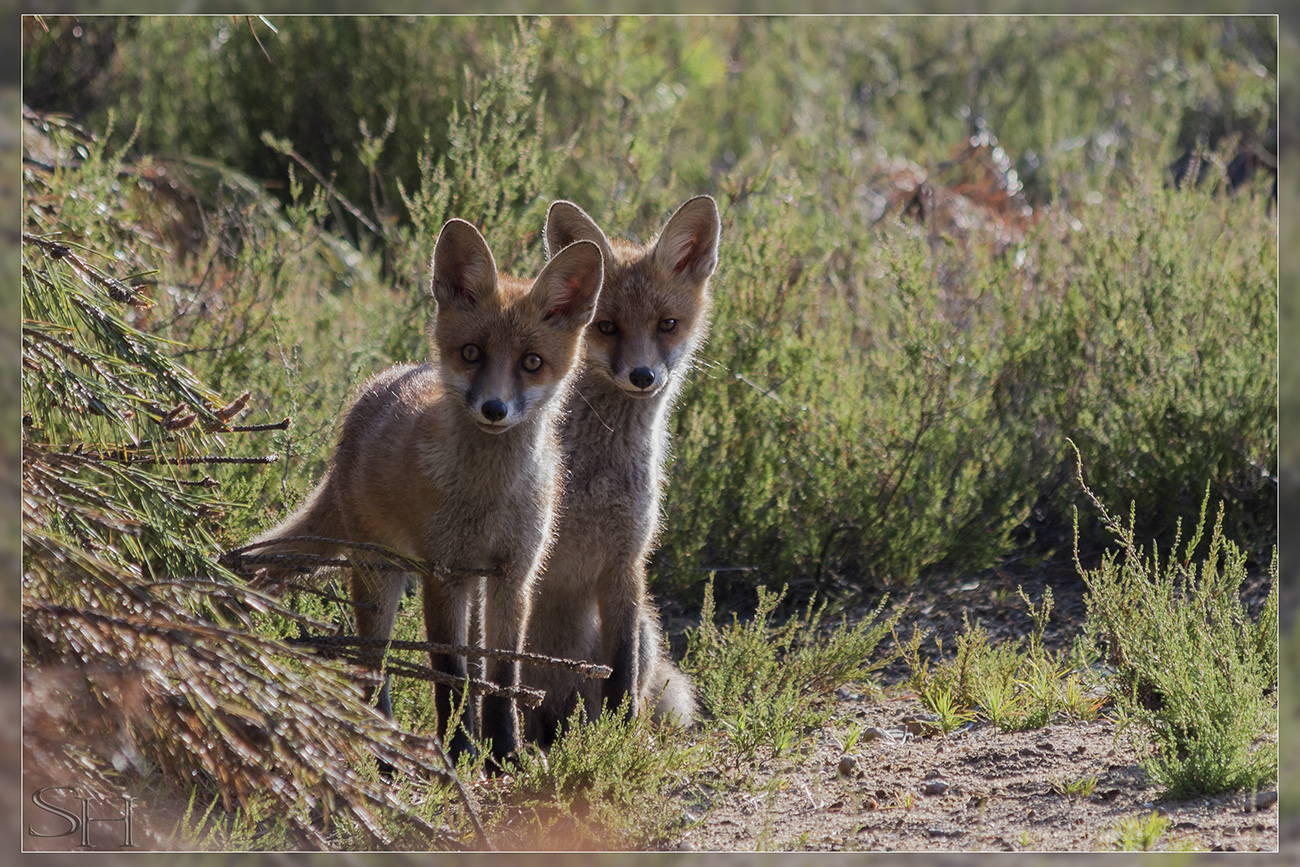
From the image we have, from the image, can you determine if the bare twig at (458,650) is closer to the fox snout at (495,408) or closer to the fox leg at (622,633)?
the fox leg at (622,633)

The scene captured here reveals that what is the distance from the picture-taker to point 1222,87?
8.84 metres

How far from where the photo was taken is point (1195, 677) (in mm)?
3477

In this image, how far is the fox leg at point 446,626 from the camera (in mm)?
3529

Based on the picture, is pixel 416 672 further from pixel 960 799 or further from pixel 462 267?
pixel 960 799

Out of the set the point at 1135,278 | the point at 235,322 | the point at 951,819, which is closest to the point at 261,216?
the point at 235,322

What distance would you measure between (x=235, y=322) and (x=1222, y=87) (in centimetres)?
746

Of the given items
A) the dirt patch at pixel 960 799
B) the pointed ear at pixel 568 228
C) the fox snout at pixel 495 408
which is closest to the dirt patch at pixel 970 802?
the dirt patch at pixel 960 799

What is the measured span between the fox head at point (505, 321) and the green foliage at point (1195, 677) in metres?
1.64

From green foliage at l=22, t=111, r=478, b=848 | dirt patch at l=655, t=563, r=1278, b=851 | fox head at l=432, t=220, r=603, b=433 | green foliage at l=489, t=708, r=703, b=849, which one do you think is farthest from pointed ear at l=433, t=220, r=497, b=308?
dirt patch at l=655, t=563, r=1278, b=851

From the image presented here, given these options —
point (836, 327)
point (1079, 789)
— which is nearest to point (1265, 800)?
point (1079, 789)

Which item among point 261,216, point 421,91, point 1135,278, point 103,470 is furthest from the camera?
point 421,91

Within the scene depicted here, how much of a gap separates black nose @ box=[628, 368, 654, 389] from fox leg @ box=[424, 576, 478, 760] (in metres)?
0.86

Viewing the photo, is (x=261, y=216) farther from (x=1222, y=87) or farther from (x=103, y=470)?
(x=1222, y=87)

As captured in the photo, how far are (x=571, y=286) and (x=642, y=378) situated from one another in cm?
49
